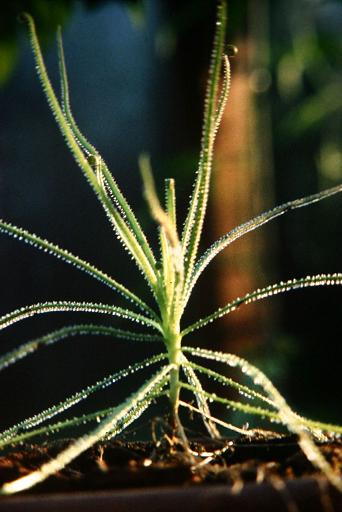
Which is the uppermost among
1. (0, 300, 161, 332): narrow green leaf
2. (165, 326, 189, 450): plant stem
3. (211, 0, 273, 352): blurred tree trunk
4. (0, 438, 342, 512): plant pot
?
(211, 0, 273, 352): blurred tree trunk

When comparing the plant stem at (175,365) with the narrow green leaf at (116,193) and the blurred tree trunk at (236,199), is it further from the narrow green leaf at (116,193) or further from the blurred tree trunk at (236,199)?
the blurred tree trunk at (236,199)

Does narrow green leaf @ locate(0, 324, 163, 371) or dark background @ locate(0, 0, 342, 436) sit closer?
narrow green leaf @ locate(0, 324, 163, 371)

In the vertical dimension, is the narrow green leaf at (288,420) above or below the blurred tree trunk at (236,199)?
below

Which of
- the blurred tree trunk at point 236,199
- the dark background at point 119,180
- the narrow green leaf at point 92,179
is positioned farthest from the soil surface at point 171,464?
the dark background at point 119,180

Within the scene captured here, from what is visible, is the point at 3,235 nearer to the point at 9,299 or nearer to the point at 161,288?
the point at 9,299

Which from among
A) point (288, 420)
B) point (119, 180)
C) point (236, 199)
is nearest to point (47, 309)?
point (288, 420)

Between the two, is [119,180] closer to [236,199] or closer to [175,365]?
[236,199]

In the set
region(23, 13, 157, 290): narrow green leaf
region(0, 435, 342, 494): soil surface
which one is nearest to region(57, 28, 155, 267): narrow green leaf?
region(23, 13, 157, 290): narrow green leaf

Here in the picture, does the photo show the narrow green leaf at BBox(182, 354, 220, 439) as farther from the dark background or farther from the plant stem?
the dark background

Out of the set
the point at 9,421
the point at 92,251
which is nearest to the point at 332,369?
the point at 92,251
